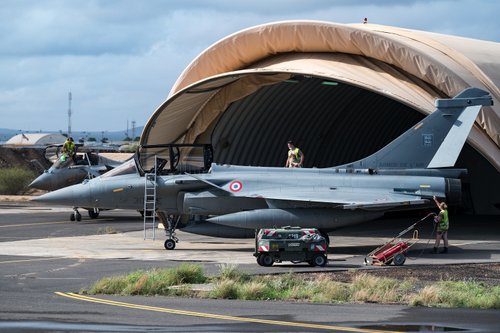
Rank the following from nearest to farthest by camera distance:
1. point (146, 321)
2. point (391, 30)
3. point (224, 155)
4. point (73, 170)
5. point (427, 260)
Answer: point (146, 321)
point (427, 260)
point (391, 30)
point (224, 155)
point (73, 170)

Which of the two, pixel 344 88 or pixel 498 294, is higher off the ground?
pixel 344 88

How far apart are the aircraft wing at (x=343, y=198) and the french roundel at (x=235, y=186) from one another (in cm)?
66

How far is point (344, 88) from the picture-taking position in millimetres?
37719

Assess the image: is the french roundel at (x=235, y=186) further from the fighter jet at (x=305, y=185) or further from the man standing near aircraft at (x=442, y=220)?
the man standing near aircraft at (x=442, y=220)

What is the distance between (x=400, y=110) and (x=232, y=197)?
18776 mm

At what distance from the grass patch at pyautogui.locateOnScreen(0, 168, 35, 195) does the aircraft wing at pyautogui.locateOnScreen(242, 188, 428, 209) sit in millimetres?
34536

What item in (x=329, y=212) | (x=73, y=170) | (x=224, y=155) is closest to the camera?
(x=329, y=212)

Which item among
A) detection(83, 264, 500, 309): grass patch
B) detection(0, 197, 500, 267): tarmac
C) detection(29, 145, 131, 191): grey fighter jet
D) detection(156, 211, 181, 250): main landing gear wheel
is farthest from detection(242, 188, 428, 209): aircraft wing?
detection(29, 145, 131, 191): grey fighter jet

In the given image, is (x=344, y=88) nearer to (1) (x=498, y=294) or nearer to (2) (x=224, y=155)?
(2) (x=224, y=155)

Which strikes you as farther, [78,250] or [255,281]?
[78,250]

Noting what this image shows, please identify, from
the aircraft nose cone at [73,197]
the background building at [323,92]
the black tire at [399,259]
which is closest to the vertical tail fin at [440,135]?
the background building at [323,92]

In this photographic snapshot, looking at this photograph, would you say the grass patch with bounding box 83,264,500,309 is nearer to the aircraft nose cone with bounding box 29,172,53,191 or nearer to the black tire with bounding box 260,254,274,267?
the black tire with bounding box 260,254,274,267

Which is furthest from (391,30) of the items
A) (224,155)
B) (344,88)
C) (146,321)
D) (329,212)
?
(146,321)

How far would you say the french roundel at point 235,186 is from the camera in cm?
2523
